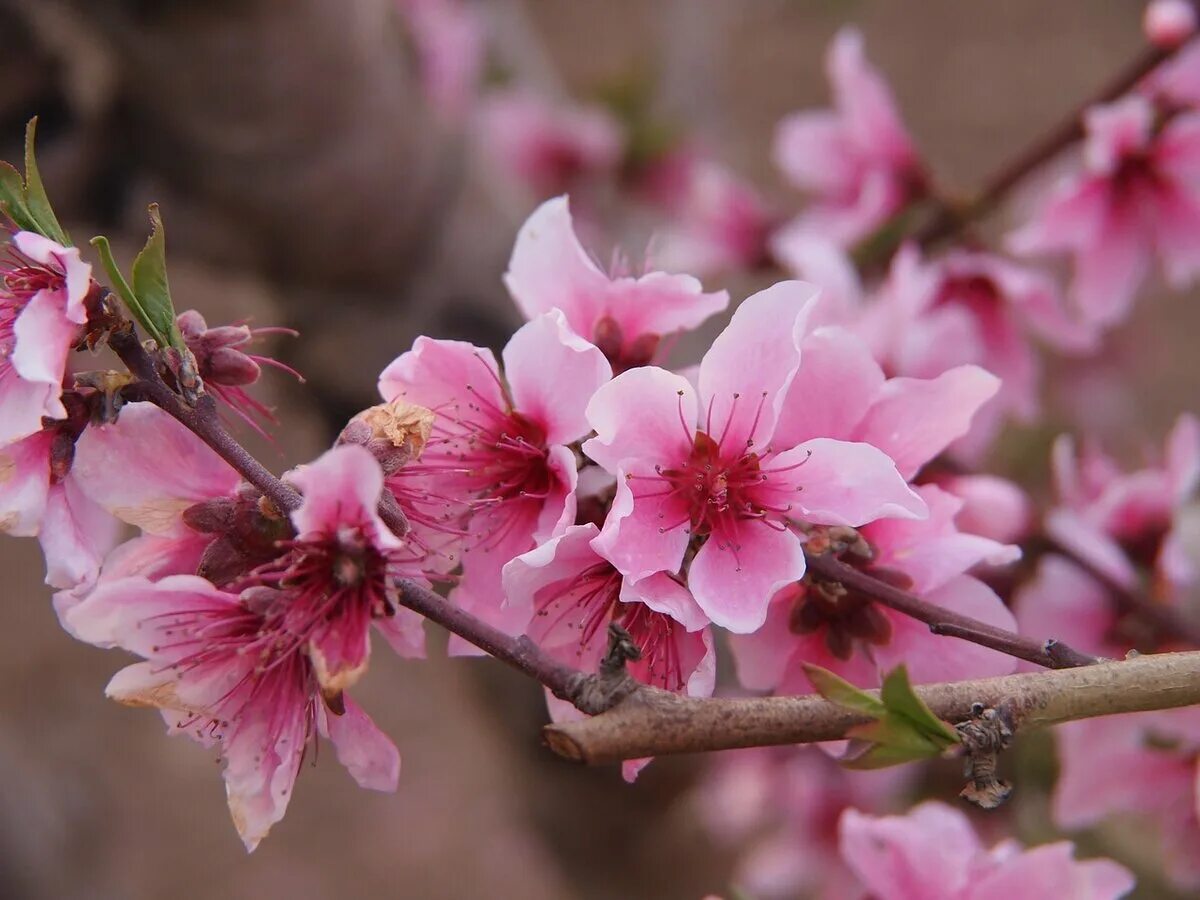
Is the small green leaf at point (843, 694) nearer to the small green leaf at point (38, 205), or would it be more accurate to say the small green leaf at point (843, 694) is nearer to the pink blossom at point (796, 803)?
the small green leaf at point (38, 205)

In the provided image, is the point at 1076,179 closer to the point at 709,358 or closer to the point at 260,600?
the point at 709,358

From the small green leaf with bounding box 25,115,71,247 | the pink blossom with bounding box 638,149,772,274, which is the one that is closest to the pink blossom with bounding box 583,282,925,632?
the small green leaf with bounding box 25,115,71,247

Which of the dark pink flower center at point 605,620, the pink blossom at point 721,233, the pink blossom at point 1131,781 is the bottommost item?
the pink blossom at point 1131,781

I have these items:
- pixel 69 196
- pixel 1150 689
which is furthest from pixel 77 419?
pixel 69 196

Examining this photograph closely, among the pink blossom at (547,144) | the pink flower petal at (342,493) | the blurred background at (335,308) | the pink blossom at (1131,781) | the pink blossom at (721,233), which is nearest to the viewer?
the pink flower petal at (342,493)

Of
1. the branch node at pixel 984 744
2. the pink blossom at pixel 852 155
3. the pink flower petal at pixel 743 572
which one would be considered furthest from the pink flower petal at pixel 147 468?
the pink blossom at pixel 852 155

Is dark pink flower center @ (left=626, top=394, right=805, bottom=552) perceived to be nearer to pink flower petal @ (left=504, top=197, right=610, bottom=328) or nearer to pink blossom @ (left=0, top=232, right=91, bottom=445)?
pink flower petal @ (left=504, top=197, right=610, bottom=328)

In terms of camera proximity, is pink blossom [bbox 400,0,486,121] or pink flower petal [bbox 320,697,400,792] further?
pink blossom [bbox 400,0,486,121]
